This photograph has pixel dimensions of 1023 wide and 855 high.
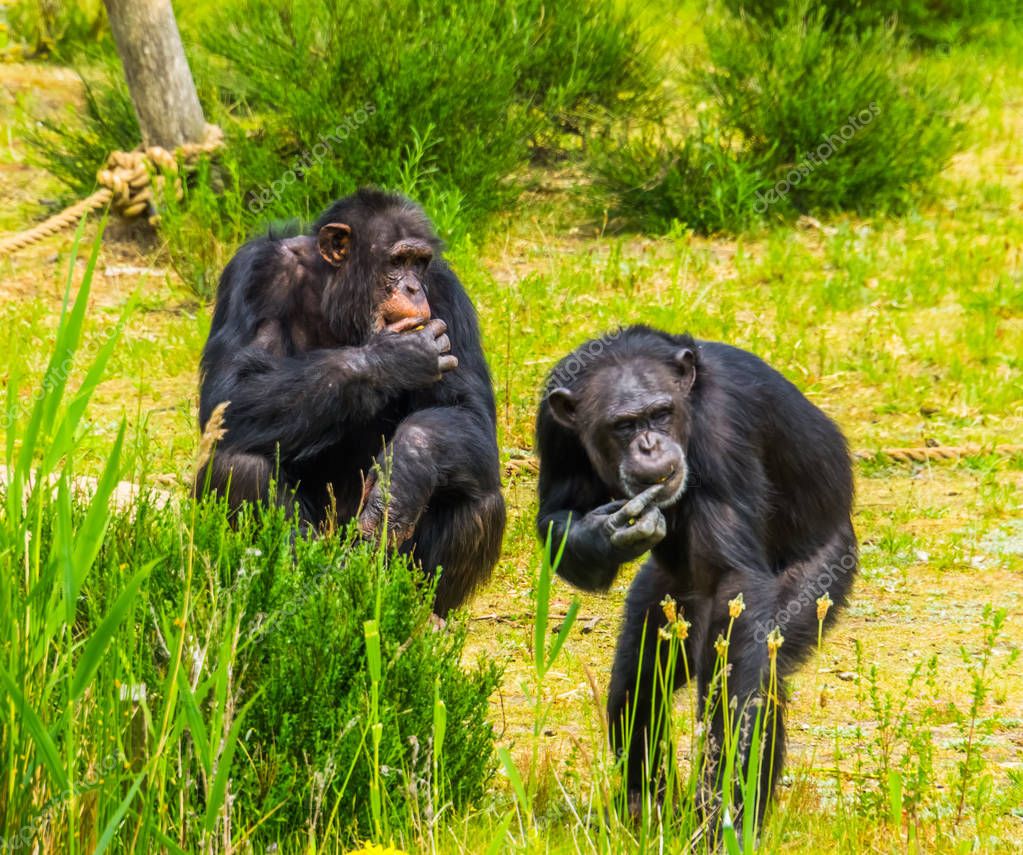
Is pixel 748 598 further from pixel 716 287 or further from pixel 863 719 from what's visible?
pixel 716 287

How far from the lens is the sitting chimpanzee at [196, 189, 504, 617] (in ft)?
15.6

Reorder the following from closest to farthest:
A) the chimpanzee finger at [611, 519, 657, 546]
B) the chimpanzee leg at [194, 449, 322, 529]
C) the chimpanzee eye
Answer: the chimpanzee finger at [611, 519, 657, 546], the chimpanzee eye, the chimpanzee leg at [194, 449, 322, 529]

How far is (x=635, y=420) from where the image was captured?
3.78m

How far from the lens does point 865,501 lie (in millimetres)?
6395

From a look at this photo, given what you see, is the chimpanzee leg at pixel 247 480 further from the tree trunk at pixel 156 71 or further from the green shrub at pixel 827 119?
the green shrub at pixel 827 119

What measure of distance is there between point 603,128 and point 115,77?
3.12 meters

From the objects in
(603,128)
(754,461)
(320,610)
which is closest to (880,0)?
(603,128)

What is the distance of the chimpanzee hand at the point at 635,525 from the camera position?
11.7 feet

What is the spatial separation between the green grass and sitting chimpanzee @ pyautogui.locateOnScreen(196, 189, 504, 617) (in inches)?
18.7

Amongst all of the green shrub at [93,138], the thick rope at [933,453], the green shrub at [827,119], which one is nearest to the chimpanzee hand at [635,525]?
the thick rope at [933,453]

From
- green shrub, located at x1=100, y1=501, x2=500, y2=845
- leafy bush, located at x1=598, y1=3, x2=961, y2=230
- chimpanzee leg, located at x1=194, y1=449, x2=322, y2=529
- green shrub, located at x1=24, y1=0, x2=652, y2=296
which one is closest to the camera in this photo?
green shrub, located at x1=100, y1=501, x2=500, y2=845

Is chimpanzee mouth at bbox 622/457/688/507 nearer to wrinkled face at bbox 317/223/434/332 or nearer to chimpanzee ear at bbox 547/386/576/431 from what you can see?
chimpanzee ear at bbox 547/386/576/431

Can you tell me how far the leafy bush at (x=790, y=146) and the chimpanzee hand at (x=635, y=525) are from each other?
5.70 m

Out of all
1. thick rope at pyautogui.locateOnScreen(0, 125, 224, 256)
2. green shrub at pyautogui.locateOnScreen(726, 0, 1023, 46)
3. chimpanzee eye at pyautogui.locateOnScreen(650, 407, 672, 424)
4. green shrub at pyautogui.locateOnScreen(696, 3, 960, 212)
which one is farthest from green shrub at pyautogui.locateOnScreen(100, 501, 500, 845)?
green shrub at pyautogui.locateOnScreen(726, 0, 1023, 46)
